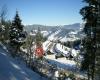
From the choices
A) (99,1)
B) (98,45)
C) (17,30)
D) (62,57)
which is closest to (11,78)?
(98,45)

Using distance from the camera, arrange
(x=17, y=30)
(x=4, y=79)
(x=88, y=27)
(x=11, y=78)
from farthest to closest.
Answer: (x=17, y=30), (x=88, y=27), (x=11, y=78), (x=4, y=79)

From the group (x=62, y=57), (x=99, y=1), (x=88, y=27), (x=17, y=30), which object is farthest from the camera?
(x=62, y=57)

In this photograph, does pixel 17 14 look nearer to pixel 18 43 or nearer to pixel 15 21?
pixel 15 21

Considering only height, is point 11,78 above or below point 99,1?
below

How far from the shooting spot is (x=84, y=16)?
2489 cm

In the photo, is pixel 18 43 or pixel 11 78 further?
pixel 18 43

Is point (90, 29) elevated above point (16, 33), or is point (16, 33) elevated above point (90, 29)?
point (90, 29)

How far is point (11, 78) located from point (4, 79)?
1270 mm

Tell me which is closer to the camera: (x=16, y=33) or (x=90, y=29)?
(x=90, y=29)

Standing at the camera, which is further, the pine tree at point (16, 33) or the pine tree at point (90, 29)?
the pine tree at point (16, 33)

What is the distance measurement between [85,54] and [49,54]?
98.7m

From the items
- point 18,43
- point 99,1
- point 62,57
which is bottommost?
point 62,57

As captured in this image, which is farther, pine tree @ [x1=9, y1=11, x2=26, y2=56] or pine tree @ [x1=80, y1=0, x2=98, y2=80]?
pine tree @ [x1=9, y1=11, x2=26, y2=56]

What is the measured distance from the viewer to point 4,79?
15477 millimetres
